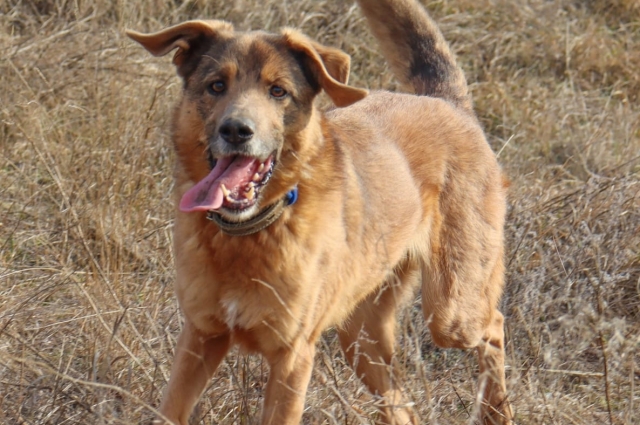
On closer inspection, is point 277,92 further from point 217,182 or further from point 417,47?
point 417,47

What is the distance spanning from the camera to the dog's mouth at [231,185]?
372 centimetres

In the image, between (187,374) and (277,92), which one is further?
(277,92)

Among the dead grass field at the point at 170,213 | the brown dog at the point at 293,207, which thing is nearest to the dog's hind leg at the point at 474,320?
the brown dog at the point at 293,207

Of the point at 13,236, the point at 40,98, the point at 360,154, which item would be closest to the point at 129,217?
the point at 13,236

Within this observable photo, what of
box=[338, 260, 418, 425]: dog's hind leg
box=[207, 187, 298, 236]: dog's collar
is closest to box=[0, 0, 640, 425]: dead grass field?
box=[338, 260, 418, 425]: dog's hind leg

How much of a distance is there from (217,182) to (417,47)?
6.30 ft

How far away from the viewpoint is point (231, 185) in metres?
3.78

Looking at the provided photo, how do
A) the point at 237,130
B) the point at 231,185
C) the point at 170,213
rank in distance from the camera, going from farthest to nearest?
the point at 170,213 < the point at 231,185 < the point at 237,130

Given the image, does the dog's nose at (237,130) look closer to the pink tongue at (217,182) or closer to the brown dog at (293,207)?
the brown dog at (293,207)

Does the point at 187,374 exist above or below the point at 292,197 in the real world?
below

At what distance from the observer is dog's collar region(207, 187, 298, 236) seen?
12.7 feet

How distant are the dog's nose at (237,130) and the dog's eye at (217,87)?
311 mm

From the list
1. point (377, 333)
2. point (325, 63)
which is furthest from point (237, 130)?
point (377, 333)

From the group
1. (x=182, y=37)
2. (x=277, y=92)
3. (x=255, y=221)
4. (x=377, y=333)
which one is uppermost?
(x=182, y=37)
